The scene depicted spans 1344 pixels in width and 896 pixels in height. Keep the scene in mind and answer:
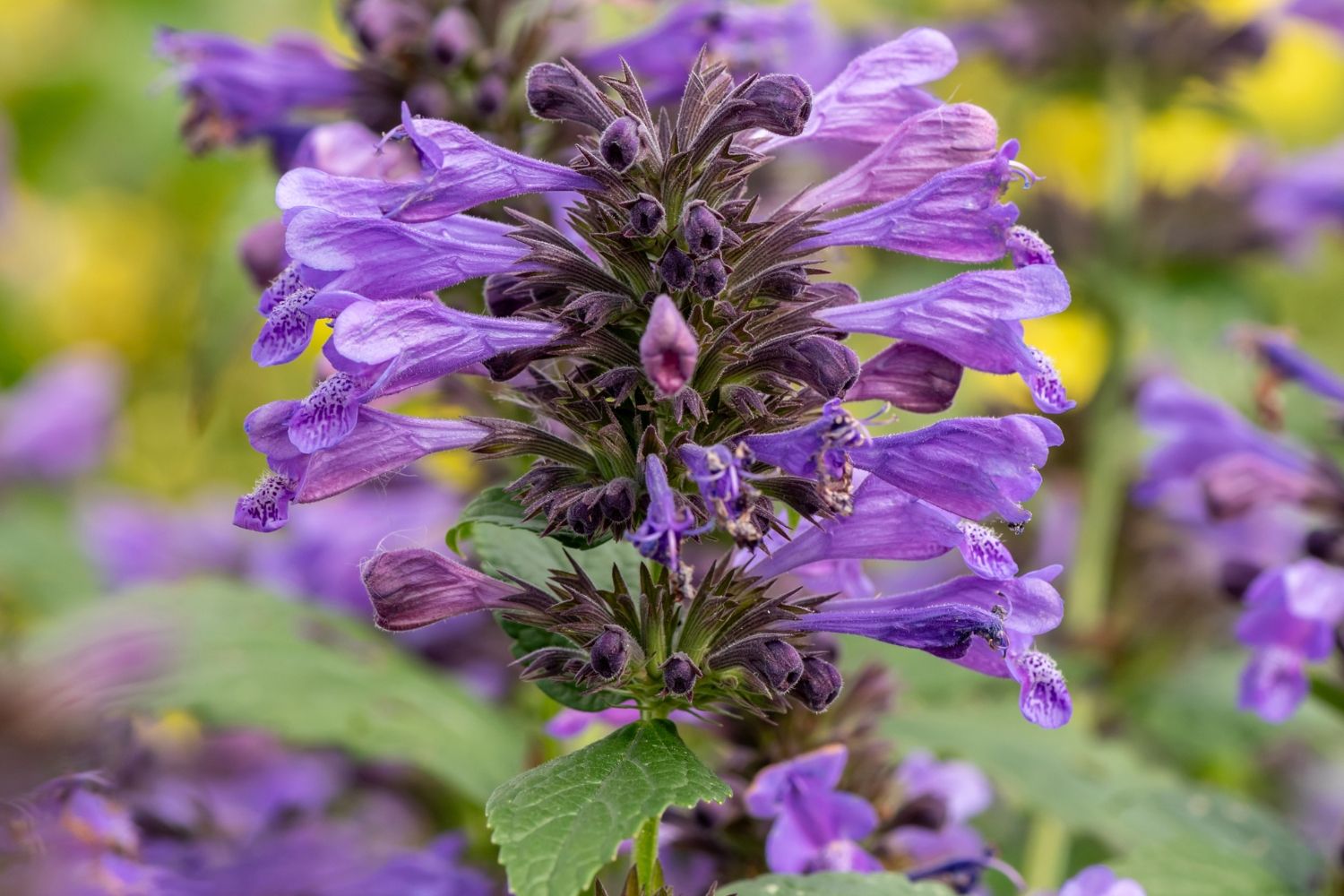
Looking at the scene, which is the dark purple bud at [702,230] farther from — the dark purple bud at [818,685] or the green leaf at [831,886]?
the green leaf at [831,886]

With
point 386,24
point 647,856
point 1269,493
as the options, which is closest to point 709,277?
point 647,856

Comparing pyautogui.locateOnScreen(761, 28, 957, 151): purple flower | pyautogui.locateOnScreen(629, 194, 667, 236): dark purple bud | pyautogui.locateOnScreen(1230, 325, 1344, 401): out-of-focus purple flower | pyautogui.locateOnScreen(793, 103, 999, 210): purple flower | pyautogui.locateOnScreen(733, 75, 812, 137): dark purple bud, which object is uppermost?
pyautogui.locateOnScreen(1230, 325, 1344, 401): out-of-focus purple flower

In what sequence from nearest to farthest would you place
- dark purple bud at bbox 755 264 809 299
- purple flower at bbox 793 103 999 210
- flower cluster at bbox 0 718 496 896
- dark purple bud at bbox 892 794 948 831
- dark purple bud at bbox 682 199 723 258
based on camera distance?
flower cluster at bbox 0 718 496 896 → dark purple bud at bbox 682 199 723 258 → dark purple bud at bbox 755 264 809 299 → purple flower at bbox 793 103 999 210 → dark purple bud at bbox 892 794 948 831

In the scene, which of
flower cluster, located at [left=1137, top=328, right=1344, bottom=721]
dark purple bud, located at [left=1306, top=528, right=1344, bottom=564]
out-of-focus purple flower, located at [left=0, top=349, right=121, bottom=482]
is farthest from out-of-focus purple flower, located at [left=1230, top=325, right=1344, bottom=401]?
out-of-focus purple flower, located at [left=0, top=349, right=121, bottom=482]

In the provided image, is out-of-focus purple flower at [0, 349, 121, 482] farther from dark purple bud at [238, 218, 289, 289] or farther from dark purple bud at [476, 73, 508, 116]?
dark purple bud at [476, 73, 508, 116]

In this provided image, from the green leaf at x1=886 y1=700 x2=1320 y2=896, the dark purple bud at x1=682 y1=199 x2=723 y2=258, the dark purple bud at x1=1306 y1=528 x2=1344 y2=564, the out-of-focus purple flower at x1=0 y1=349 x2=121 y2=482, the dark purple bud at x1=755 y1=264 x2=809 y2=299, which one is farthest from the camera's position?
the out-of-focus purple flower at x1=0 y1=349 x2=121 y2=482

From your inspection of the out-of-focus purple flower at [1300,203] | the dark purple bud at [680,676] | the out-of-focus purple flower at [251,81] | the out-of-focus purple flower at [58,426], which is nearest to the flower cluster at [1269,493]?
the out-of-focus purple flower at [1300,203]
